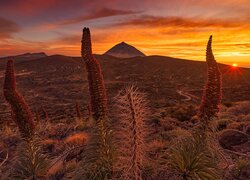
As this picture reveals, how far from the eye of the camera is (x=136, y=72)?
13400 cm

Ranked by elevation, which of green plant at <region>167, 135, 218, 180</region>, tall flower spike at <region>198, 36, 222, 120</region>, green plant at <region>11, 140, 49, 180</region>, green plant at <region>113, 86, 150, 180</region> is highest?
tall flower spike at <region>198, 36, 222, 120</region>

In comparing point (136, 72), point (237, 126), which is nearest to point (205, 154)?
point (237, 126)

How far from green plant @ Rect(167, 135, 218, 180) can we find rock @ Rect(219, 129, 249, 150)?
506 centimetres

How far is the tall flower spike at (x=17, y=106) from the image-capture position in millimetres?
5391

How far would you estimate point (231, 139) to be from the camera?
9.69 metres

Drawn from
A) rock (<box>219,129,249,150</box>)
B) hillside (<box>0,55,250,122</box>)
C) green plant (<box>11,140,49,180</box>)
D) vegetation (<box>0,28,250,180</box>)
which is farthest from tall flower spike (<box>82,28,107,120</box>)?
hillside (<box>0,55,250,122</box>)

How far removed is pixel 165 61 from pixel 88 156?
151618 mm

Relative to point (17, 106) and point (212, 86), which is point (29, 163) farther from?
point (212, 86)

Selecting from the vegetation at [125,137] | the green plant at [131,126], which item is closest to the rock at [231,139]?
the vegetation at [125,137]

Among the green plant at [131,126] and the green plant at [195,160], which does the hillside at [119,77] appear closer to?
the green plant at [131,126]

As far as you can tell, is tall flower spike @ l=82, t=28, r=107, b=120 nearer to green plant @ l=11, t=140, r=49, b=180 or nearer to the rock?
green plant @ l=11, t=140, r=49, b=180

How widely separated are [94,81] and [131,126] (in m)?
0.98

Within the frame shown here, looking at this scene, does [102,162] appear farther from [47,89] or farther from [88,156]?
[47,89]

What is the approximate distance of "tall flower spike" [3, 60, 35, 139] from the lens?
212 inches
